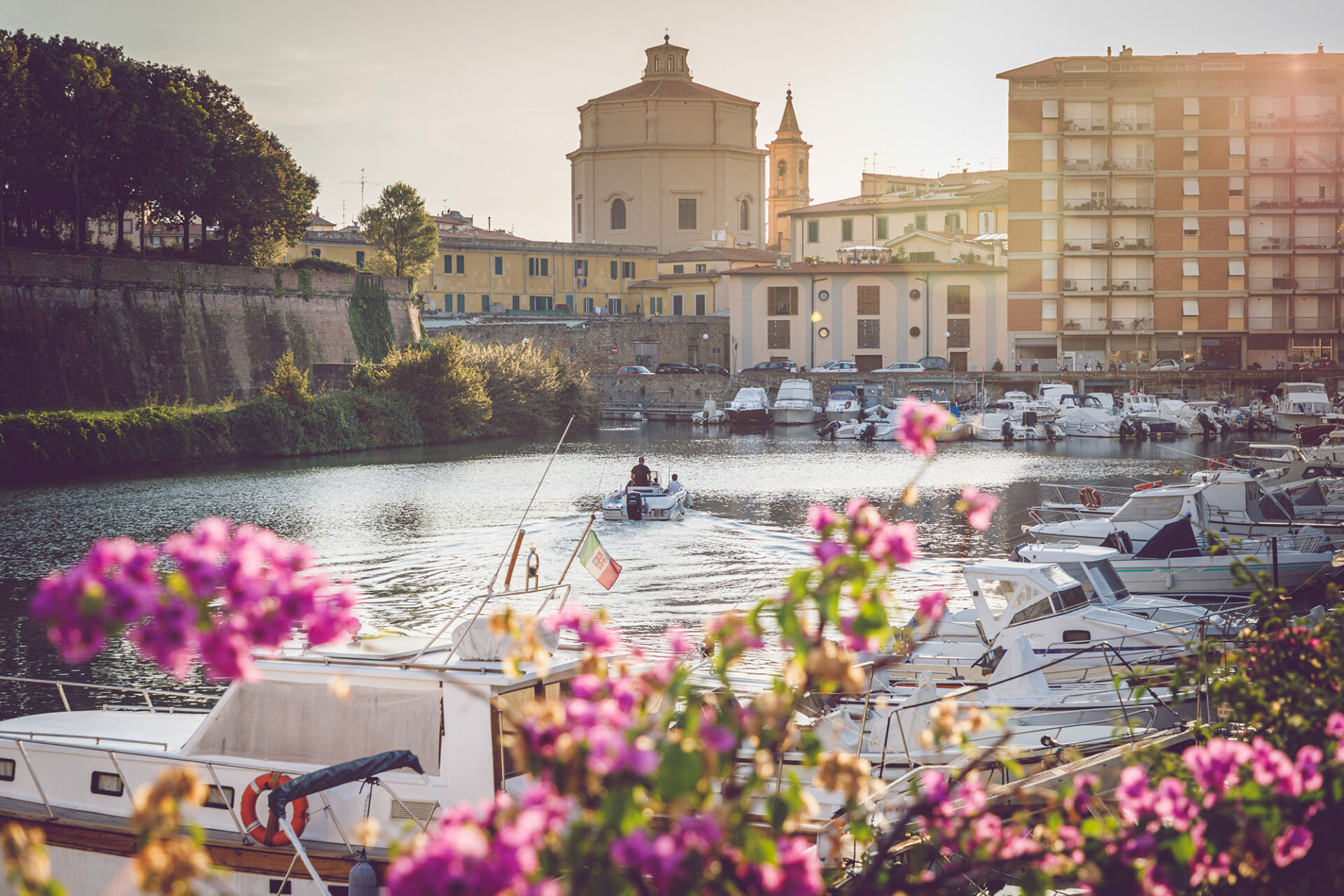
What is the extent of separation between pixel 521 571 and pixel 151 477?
1866cm

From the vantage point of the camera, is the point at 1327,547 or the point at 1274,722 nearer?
the point at 1274,722

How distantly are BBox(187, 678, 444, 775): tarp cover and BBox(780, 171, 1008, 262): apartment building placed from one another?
6263cm

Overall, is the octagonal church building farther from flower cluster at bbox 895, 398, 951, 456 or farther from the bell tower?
flower cluster at bbox 895, 398, 951, 456

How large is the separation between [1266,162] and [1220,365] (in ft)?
30.9

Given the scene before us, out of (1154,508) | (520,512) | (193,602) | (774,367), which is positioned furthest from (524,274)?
(193,602)

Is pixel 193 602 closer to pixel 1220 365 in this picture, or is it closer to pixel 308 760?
pixel 308 760

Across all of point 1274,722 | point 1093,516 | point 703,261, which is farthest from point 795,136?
point 1274,722

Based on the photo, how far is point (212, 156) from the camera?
4722cm

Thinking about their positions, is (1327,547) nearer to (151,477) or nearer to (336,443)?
(151,477)

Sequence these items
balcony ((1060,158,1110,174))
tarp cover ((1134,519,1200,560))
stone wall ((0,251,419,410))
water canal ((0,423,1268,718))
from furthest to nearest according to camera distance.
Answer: balcony ((1060,158,1110,174)) → stone wall ((0,251,419,410)) → water canal ((0,423,1268,718)) → tarp cover ((1134,519,1200,560))

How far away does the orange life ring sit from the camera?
8.37 meters

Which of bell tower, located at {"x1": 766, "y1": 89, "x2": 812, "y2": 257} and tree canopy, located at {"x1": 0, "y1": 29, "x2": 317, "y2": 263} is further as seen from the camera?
bell tower, located at {"x1": 766, "y1": 89, "x2": 812, "y2": 257}

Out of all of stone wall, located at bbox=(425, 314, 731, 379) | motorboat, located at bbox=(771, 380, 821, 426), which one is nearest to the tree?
stone wall, located at bbox=(425, 314, 731, 379)

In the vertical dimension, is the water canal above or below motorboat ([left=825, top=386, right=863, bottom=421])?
below
